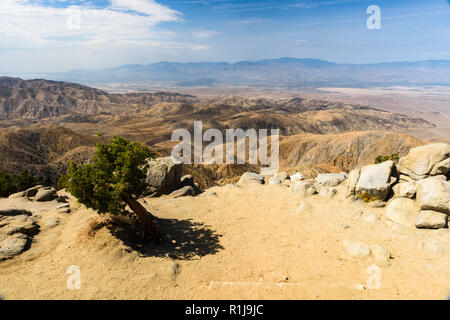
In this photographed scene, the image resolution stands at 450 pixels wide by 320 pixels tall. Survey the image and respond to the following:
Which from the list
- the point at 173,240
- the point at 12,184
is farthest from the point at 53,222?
the point at 12,184

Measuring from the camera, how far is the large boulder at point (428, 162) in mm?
14781

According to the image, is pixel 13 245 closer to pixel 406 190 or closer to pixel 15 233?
pixel 15 233

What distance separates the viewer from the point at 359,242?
11.7 metres

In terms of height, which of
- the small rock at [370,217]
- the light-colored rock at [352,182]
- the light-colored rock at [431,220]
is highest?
the light-colored rock at [352,182]

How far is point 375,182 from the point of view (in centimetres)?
1523

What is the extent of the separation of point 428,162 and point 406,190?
2.73 meters

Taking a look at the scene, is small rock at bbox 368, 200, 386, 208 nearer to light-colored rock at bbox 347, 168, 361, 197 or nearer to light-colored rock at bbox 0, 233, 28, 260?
light-colored rock at bbox 347, 168, 361, 197

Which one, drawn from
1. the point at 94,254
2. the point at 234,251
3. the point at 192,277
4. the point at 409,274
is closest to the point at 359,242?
the point at 409,274

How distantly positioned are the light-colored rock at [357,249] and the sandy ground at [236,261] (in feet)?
0.78

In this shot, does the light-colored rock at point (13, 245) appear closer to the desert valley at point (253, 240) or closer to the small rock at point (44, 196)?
the desert valley at point (253, 240)

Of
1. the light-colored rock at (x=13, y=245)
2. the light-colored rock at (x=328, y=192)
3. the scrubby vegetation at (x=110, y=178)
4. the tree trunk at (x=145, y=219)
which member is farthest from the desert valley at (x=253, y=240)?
the scrubby vegetation at (x=110, y=178)

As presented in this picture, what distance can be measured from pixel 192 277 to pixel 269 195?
10779 millimetres

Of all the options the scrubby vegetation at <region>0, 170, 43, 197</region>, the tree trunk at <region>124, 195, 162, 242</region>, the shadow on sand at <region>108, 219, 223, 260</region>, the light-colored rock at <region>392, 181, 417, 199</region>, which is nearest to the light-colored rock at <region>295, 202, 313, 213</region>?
the light-colored rock at <region>392, 181, 417, 199</region>
